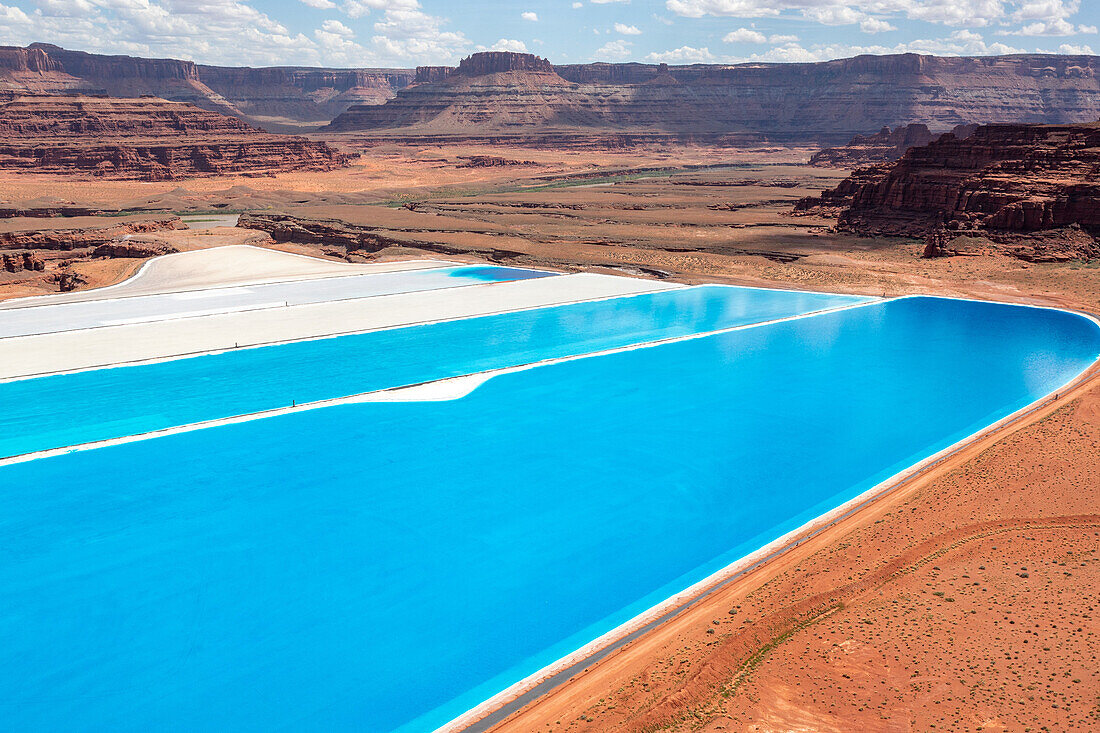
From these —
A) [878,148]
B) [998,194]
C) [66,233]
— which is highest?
[878,148]

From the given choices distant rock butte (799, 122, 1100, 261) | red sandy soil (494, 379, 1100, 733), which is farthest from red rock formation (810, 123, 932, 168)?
red sandy soil (494, 379, 1100, 733)

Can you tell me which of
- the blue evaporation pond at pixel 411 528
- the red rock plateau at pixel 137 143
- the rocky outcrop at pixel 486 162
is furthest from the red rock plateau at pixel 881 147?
the blue evaporation pond at pixel 411 528

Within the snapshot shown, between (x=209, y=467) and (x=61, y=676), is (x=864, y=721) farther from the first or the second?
(x=209, y=467)

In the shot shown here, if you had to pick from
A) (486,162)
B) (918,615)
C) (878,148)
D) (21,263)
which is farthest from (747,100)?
(918,615)

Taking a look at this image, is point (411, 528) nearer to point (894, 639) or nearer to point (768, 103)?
point (894, 639)

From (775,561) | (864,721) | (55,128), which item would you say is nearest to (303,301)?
(775,561)

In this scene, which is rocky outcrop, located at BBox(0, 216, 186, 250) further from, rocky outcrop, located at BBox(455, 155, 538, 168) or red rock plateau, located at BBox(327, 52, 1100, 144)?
red rock plateau, located at BBox(327, 52, 1100, 144)
